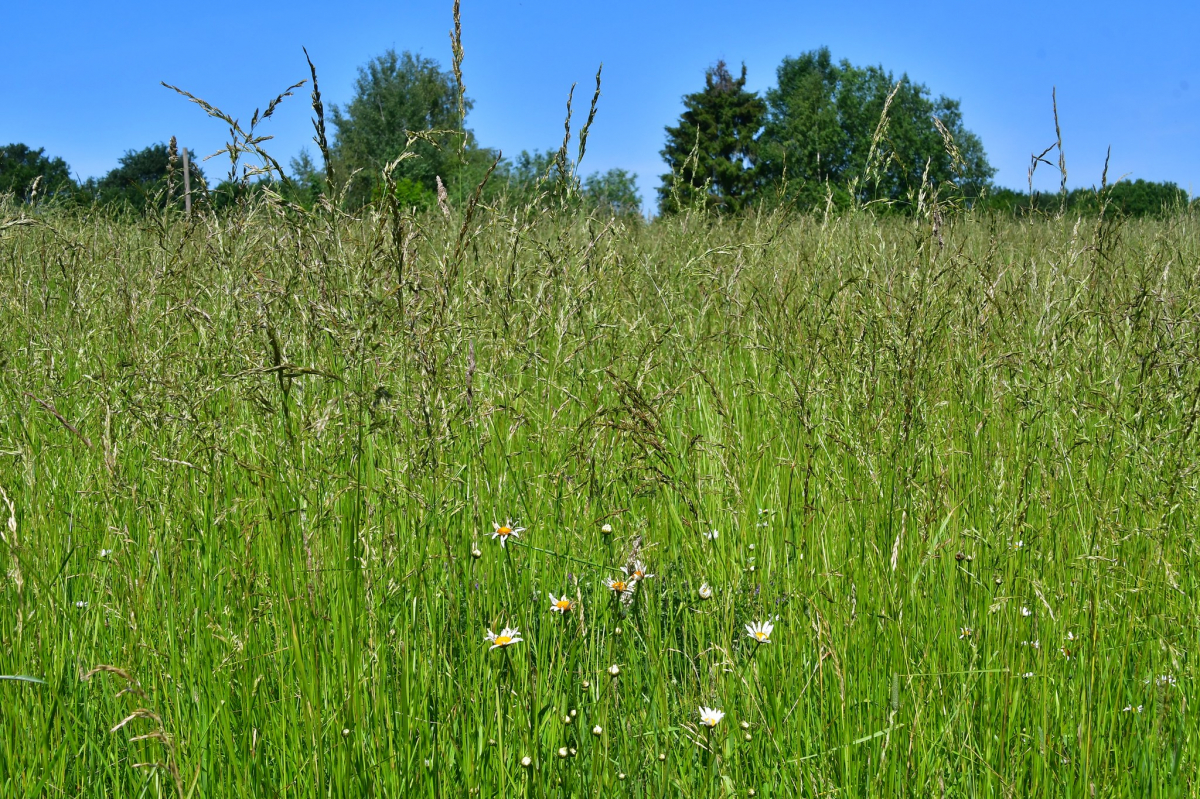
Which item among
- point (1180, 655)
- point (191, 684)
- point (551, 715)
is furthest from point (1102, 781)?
point (191, 684)

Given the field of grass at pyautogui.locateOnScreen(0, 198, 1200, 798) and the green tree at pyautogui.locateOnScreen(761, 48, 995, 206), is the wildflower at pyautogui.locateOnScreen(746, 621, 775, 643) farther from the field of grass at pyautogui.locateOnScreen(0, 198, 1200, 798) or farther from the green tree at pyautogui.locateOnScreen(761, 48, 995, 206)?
the green tree at pyautogui.locateOnScreen(761, 48, 995, 206)

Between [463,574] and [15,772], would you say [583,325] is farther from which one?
[15,772]

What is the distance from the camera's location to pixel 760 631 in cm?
140

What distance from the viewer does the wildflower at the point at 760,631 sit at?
4.32 ft

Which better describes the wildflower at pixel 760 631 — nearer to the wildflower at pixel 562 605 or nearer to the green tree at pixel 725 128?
the wildflower at pixel 562 605

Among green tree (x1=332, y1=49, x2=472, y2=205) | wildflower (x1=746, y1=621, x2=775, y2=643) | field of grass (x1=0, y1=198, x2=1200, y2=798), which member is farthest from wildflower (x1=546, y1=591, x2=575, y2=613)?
green tree (x1=332, y1=49, x2=472, y2=205)

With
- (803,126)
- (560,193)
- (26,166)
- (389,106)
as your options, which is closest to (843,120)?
(803,126)

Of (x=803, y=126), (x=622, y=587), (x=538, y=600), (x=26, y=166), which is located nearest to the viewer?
(x=622, y=587)

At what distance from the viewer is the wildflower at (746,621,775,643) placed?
1316 millimetres

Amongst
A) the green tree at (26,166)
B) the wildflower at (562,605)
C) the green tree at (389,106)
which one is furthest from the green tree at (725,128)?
the wildflower at (562,605)

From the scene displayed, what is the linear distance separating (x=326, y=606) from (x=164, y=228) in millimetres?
1711

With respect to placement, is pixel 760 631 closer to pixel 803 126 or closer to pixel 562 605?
pixel 562 605

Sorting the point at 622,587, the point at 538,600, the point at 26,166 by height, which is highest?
the point at 26,166

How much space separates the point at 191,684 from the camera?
1.28 metres
